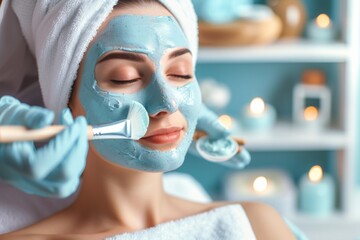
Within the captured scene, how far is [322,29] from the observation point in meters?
3.04

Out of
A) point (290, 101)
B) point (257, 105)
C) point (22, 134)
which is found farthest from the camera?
point (290, 101)

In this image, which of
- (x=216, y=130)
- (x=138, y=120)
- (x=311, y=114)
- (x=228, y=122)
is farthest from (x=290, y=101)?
(x=138, y=120)

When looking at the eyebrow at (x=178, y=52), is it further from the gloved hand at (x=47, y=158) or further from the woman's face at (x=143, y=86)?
the gloved hand at (x=47, y=158)

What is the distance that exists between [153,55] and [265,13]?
5.72 feet

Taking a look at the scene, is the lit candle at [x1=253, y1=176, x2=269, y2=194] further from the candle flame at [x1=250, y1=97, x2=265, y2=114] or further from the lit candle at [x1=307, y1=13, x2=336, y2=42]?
the lit candle at [x1=307, y1=13, x2=336, y2=42]

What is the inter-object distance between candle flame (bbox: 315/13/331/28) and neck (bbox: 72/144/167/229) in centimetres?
185

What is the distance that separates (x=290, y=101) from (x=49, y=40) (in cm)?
213

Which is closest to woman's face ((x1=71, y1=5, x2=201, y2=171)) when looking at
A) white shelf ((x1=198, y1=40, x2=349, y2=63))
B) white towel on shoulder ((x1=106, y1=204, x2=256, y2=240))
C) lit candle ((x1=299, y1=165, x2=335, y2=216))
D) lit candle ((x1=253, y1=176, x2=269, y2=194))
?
white towel on shoulder ((x1=106, y1=204, x2=256, y2=240))

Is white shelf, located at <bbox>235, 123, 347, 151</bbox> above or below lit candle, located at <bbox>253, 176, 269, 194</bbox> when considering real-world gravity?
above

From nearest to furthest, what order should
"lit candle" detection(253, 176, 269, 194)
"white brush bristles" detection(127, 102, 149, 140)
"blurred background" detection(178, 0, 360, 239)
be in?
"white brush bristles" detection(127, 102, 149, 140)
"lit candle" detection(253, 176, 269, 194)
"blurred background" detection(178, 0, 360, 239)

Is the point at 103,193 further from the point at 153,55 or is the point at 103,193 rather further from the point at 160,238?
the point at 153,55

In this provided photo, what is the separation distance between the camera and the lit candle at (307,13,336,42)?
3037 millimetres

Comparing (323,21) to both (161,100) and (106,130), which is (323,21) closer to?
(161,100)

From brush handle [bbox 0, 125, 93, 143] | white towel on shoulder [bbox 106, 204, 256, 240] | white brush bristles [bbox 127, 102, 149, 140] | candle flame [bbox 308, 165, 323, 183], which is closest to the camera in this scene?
brush handle [bbox 0, 125, 93, 143]
